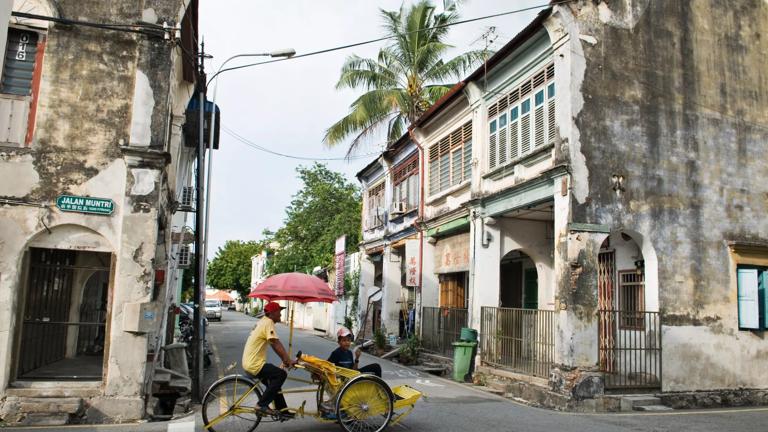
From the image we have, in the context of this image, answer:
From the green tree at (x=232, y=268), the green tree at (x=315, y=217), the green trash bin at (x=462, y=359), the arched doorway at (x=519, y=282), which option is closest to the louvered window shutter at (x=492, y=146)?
the arched doorway at (x=519, y=282)

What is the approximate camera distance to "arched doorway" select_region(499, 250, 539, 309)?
17.3 m

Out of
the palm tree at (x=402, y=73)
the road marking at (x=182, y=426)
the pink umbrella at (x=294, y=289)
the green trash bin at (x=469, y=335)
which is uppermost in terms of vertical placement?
the palm tree at (x=402, y=73)

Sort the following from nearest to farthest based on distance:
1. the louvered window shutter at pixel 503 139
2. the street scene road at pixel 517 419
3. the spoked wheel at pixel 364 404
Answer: the spoked wheel at pixel 364 404 → the street scene road at pixel 517 419 → the louvered window shutter at pixel 503 139

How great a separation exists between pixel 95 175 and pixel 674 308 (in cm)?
1080

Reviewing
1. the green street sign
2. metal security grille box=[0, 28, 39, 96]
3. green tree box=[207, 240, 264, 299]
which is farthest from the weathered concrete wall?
green tree box=[207, 240, 264, 299]

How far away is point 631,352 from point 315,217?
93.0 ft

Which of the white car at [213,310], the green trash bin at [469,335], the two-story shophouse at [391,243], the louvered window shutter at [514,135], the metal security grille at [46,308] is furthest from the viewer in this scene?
the white car at [213,310]

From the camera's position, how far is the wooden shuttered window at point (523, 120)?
42.6 ft

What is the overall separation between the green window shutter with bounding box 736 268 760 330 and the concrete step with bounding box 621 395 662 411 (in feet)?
9.42

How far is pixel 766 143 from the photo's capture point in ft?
45.0

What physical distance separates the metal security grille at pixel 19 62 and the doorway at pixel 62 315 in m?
2.62

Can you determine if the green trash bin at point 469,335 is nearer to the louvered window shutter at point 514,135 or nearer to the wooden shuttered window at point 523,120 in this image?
the wooden shuttered window at point 523,120

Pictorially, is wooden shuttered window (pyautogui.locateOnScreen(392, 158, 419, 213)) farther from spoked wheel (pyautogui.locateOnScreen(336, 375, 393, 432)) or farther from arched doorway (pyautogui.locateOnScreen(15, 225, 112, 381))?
spoked wheel (pyautogui.locateOnScreen(336, 375, 393, 432))

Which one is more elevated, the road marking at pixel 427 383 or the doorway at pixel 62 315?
the doorway at pixel 62 315
